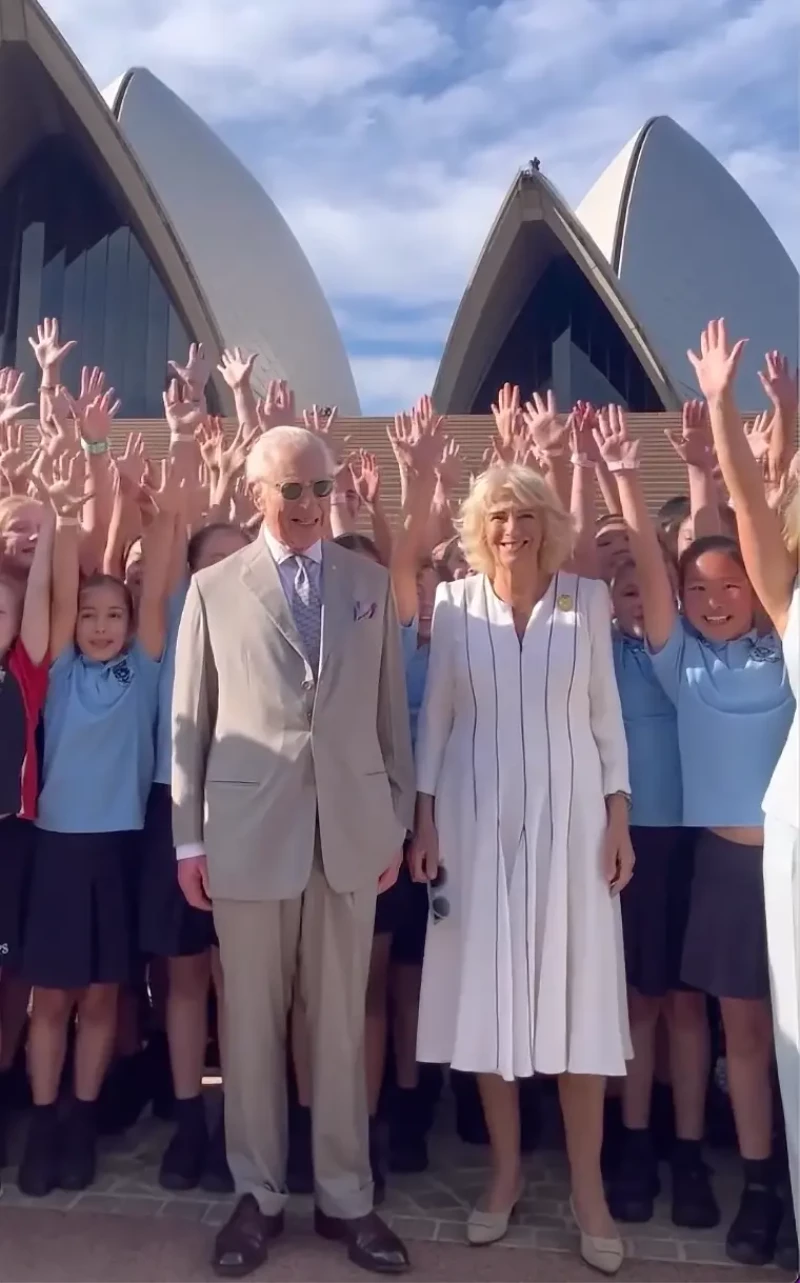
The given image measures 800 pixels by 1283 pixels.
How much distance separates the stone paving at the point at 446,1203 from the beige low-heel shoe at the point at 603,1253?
61 mm

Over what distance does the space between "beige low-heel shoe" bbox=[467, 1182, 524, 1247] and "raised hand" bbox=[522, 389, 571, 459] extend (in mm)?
1928

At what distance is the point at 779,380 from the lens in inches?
115

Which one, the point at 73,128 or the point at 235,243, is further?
the point at 235,243

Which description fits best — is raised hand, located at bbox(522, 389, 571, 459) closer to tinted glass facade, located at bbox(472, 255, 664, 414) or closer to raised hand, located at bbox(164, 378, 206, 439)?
raised hand, located at bbox(164, 378, 206, 439)

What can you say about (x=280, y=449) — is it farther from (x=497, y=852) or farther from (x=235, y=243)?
(x=235, y=243)

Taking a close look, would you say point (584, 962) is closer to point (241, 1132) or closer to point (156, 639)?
point (241, 1132)

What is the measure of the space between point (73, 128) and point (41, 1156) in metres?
17.5

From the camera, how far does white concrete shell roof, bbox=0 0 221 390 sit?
15.9 m

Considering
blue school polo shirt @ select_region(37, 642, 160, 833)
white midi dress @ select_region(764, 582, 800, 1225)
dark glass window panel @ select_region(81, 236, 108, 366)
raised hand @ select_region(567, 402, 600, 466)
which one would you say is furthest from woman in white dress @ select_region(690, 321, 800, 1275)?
dark glass window panel @ select_region(81, 236, 108, 366)

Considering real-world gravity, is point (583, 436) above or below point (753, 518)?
above

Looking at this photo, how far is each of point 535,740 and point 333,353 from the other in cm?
2302

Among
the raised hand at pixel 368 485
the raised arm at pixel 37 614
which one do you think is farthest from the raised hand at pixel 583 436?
the raised arm at pixel 37 614

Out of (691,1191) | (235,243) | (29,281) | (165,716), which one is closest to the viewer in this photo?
(691,1191)

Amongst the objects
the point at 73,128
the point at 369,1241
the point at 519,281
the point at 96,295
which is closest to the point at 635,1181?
the point at 369,1241
